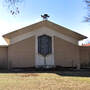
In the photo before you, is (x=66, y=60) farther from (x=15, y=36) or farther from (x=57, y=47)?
(x=15, y=36)

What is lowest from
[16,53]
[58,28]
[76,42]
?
[16,53]

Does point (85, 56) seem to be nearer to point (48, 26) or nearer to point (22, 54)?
point (48, 26)

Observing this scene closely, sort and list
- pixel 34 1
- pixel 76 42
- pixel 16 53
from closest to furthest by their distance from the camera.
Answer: pixel 34 1, pixel 16 53, pixel 76 42

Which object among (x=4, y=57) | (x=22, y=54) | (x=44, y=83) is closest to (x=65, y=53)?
(x=22, y=54)

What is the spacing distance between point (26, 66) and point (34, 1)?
370 inches

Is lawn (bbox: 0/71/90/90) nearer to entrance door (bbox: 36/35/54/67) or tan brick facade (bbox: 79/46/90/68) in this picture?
entrance door (bbox: 36/35/54/67)

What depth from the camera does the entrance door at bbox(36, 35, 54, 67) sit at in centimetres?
1525

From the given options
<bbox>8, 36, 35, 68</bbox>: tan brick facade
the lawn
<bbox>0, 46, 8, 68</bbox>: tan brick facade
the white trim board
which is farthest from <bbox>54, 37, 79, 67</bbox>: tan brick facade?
the lawn

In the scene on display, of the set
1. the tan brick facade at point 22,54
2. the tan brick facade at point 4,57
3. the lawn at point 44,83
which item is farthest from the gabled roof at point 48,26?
the lawn at point 44,83

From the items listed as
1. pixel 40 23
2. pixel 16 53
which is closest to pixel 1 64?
pixel 16 53

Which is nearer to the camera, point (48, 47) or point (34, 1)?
point (34, 1)

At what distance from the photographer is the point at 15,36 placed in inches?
599

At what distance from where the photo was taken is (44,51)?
15328 mm

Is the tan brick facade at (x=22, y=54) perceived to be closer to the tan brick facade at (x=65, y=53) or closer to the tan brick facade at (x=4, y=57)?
the tan brick facade at (x=4, y=57)
